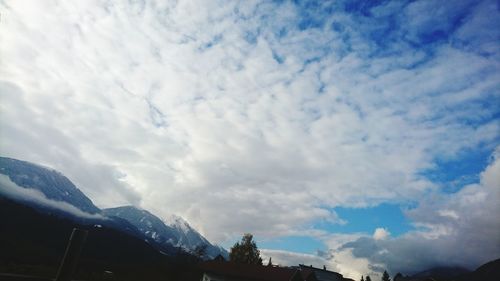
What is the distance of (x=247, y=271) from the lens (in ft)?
216

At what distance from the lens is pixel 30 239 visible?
169000 mm

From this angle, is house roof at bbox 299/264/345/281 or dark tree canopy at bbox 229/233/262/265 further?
dark tree canopy at bbox 229/233/262/265

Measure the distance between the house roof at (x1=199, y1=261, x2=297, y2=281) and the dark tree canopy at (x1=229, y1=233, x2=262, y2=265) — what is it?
24900mm

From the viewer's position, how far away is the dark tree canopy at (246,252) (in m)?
92.8

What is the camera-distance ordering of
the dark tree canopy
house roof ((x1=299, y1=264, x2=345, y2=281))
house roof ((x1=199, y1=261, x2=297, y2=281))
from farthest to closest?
the dark tree canopy
house roof ((x1=299, y1=264, x2=345, y2=281))
house roof ((x1=199, y1=261, x2=297, y2=281))

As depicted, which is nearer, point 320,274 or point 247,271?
point 247,271

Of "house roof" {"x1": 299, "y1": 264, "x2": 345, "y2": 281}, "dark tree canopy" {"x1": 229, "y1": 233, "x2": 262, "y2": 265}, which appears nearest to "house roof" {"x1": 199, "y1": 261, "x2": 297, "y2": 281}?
"house roof" {"x1": 299, "y1": 264, "x2": 345, "y2": 281}

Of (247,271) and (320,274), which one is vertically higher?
(320,274)

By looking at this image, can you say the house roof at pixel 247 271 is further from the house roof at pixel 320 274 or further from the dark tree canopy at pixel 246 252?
the dark tree canopy at pixel 246 252

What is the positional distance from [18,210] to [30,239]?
3402 centimetres

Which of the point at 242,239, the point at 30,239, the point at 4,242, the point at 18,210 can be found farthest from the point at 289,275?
the point at 18,210

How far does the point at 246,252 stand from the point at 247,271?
28.5 meters

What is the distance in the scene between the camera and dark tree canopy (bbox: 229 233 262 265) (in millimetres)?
92812

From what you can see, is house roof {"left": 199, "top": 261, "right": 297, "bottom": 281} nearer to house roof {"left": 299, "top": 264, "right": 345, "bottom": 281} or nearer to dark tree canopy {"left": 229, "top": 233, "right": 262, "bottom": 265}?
house roof {"left": 299, "top": 264, "right": 345, "bottom": 281}
